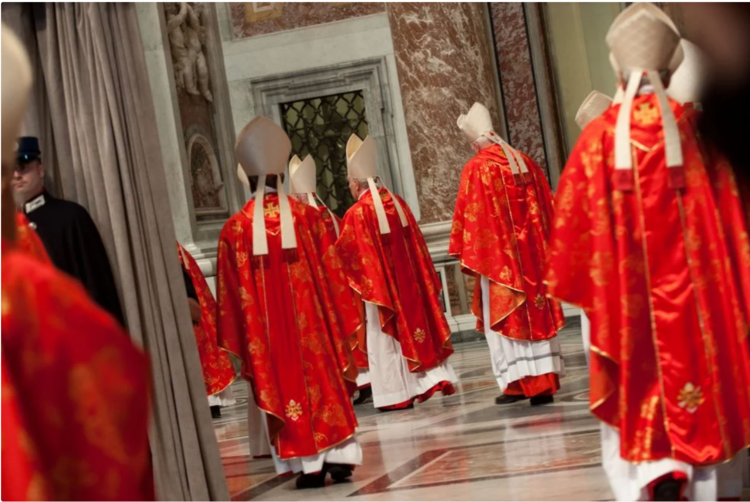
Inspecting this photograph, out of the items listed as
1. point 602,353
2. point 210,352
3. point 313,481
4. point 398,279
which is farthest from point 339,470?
point 210,352

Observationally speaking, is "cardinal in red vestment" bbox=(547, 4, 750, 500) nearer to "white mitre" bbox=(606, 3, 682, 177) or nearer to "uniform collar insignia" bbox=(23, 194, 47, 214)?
"white mitre" bbox=(606, 3, 682, 177)

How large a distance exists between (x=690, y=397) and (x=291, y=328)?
2289mm

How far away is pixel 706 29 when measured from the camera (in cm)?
120

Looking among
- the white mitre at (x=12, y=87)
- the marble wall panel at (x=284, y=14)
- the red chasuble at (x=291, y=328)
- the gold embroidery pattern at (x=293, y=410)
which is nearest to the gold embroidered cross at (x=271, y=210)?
the red chasuble at (x=291, y=328)

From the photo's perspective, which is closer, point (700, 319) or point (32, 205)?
point (700, 319)

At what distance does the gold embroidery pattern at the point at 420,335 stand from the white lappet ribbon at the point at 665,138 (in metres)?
4.22

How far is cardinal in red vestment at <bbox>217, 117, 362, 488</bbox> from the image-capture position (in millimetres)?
5211

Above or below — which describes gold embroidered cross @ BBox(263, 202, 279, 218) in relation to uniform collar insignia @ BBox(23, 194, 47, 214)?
below

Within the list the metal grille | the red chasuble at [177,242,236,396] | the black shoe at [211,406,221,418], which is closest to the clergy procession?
the red chasuble at [177,242,236,396]

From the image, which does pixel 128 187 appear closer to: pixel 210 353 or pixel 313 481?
pixel 313 481

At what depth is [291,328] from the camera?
5.35m

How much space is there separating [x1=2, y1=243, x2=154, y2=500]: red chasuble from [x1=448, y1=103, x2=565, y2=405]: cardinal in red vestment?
566 cm

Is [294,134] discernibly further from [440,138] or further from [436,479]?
[436,479]

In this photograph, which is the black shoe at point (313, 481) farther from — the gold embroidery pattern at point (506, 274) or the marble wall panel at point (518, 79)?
the marble wall panel at point (518, 79)
